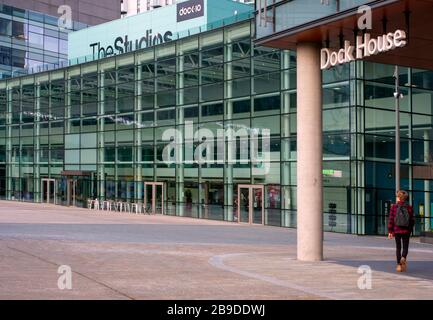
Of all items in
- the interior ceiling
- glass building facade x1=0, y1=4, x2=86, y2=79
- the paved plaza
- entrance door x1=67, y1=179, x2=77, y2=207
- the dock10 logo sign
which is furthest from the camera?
glass building facade x1=0, y1=4, x2=86, y2=79

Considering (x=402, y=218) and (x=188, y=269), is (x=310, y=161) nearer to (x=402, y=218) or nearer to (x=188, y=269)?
(x=402, y=218)

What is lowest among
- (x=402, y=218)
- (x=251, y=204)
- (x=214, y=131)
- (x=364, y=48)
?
(x=251, y=204)

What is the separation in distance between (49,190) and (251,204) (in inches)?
911

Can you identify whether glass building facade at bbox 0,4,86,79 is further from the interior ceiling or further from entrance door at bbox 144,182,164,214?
the interior ceiling

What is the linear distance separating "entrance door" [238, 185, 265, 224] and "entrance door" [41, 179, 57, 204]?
70.4 feet

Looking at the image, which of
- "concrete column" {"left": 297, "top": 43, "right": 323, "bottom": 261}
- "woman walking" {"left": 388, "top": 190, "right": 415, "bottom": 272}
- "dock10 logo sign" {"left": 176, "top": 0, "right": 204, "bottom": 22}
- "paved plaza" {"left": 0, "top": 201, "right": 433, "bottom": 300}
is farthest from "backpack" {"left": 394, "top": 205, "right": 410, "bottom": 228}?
"dock10 logo sign" {"left": 176, "top": 0, "right": 204, "bottom": 22}

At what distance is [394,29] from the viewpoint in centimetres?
1476

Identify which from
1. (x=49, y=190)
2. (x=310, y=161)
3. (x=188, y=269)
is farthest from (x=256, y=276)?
(x=49, y=190)

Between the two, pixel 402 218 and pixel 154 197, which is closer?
pixel 402 218

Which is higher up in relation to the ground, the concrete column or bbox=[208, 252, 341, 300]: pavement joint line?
the concrete column

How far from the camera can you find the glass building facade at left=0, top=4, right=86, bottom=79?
7769cm

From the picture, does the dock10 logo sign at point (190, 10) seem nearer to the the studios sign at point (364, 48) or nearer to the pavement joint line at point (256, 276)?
the the studios sign at point (364, 48)

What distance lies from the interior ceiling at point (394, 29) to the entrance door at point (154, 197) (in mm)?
25827

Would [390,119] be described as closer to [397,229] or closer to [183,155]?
[183,155]
